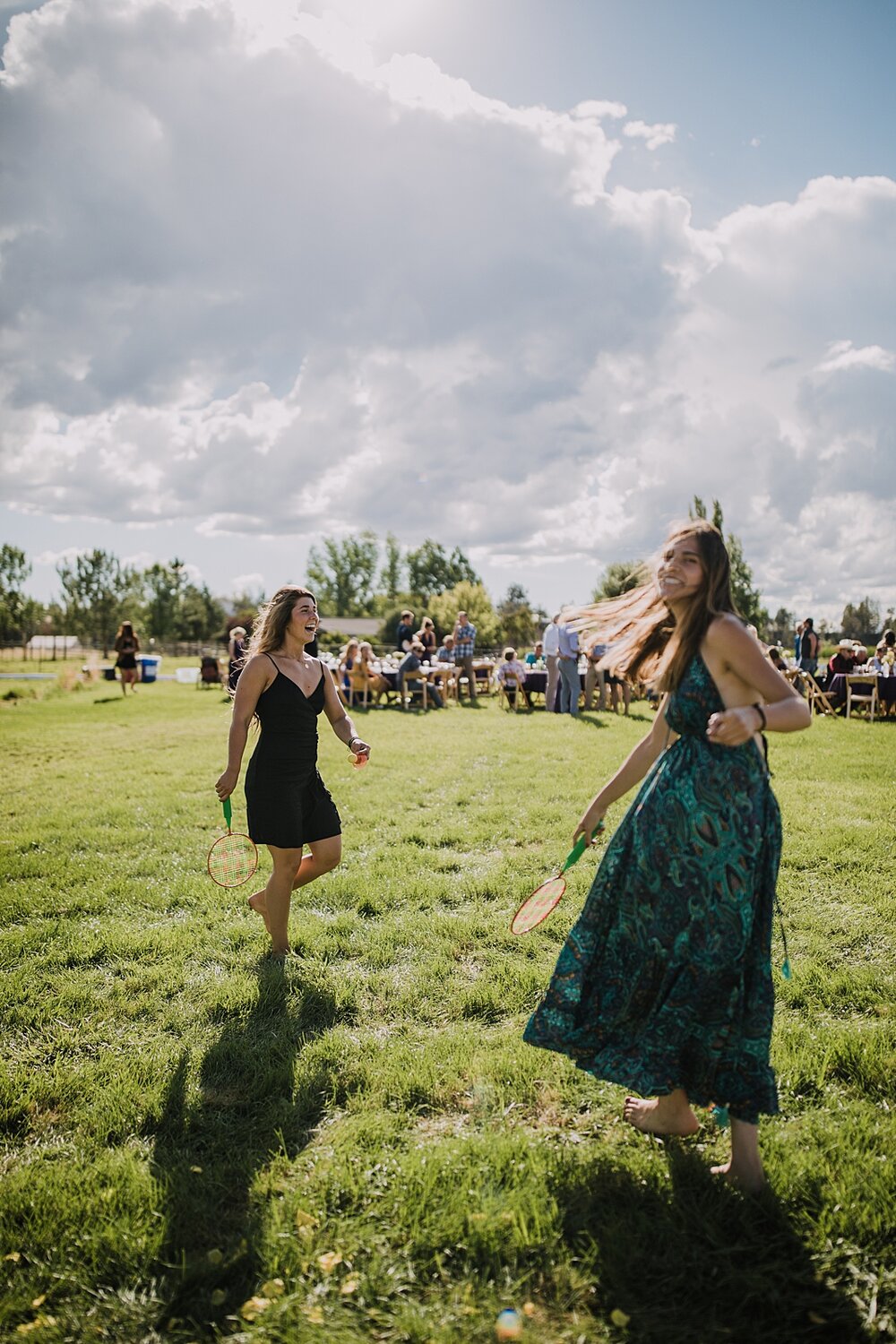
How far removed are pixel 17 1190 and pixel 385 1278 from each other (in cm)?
134

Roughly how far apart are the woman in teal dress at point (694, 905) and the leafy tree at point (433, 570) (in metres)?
98.0

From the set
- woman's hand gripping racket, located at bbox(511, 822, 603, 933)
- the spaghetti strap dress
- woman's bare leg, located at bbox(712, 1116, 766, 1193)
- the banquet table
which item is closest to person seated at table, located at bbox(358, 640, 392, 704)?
the banquet table

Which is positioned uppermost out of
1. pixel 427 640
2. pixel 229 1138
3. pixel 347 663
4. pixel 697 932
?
pixel 427 640

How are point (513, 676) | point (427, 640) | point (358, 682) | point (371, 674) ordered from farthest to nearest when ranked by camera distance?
point (427, 640) → point (371, 674) → point (358, 682) → point (513, 676)

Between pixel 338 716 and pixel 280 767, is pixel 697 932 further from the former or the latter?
pixel 338 716

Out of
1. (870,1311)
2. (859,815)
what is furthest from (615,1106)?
(859,815)

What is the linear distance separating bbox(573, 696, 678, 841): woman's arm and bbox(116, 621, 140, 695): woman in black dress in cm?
2131

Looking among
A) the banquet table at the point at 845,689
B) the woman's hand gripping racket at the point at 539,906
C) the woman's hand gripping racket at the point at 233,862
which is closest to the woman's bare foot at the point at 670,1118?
the woman's hand gripping racket at the point at 539,906

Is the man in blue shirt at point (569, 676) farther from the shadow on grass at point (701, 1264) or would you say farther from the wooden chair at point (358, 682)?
the shadow on grass at point (701, 1264)

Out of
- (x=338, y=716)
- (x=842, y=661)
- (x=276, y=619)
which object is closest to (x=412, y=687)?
(x=842, y=661)

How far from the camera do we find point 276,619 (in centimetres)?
446

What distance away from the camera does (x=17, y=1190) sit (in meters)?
2.68

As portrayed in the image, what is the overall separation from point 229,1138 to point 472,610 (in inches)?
3014

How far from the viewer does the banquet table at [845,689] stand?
16.0 m
